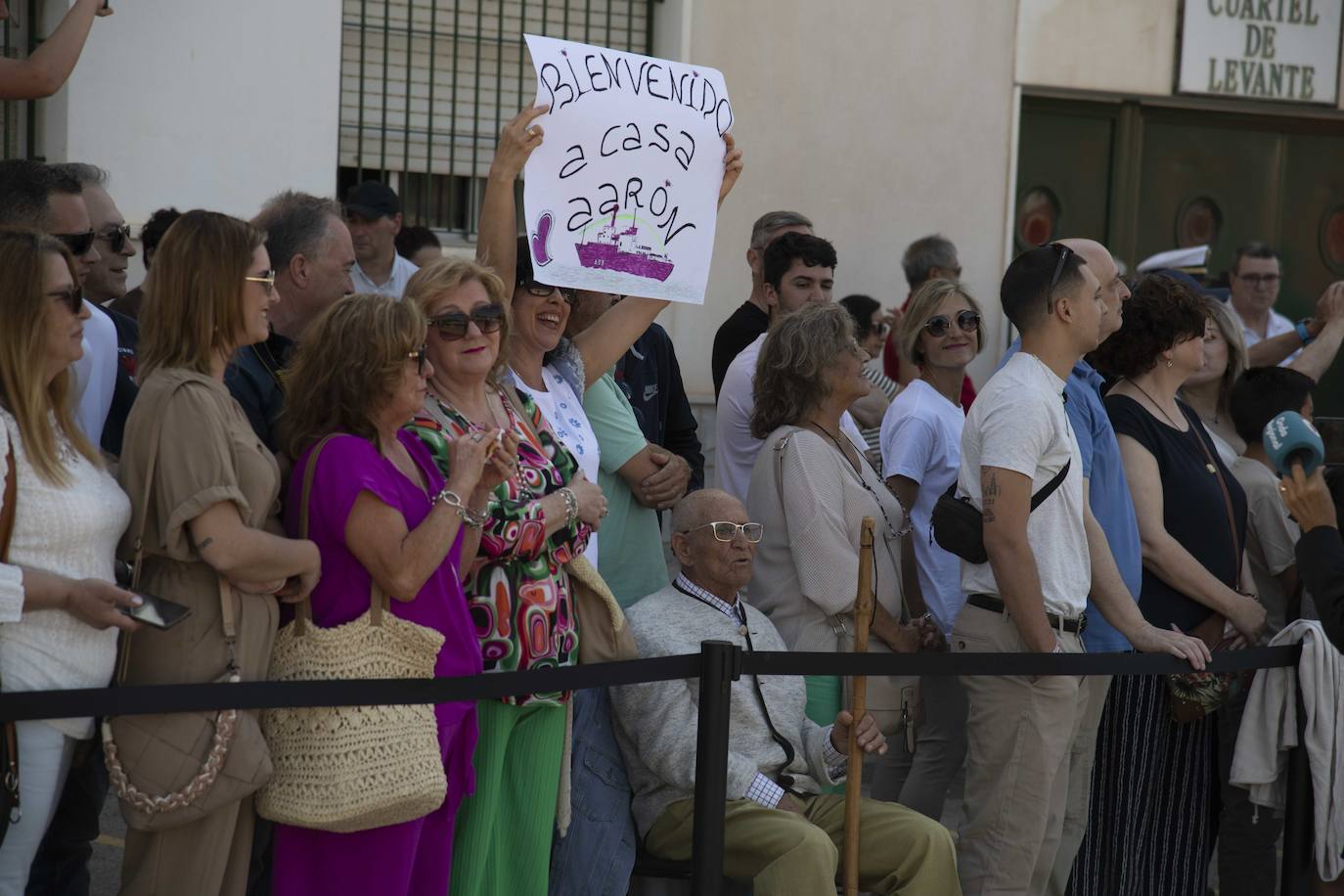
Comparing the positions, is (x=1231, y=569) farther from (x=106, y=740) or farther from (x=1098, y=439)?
(x=106, y=740)

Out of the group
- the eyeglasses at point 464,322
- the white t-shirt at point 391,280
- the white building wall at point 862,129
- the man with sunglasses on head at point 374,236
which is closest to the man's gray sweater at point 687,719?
the eyeglasses at point 464,322

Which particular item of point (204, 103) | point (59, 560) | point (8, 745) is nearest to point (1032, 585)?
point (59, 560)

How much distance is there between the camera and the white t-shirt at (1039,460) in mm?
4445

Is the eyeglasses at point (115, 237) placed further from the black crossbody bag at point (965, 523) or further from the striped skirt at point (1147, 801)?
the striped skirt at point (1147, 801)

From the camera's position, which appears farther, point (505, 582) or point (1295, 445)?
point (1295, 445)

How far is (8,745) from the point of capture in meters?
3.28

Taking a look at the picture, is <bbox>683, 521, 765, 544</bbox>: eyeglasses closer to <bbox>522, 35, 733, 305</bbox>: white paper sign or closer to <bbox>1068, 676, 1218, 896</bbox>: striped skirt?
<bbox>522, 35, 733, 305</bbox>: white paper sign

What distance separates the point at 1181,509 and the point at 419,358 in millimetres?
2606

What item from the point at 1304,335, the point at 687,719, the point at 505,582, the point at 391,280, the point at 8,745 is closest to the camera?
the point at 8,745

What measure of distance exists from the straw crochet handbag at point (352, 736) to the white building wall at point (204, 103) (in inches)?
192

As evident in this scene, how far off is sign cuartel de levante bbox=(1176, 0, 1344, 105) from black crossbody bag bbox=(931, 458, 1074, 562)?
6.68 metres

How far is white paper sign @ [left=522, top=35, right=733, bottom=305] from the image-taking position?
174 inches

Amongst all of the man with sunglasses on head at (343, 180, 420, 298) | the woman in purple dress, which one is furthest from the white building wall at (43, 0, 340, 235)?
the woman in purple dress

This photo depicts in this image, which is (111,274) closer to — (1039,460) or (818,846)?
(818,846)
